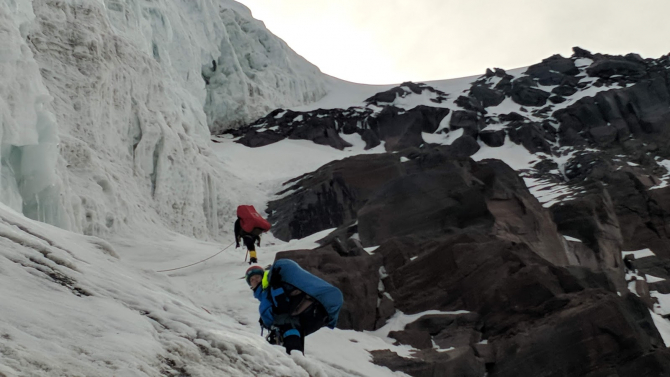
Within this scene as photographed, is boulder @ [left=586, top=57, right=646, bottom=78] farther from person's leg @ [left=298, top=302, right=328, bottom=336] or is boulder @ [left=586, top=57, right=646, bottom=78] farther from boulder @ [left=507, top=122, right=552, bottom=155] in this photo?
person's leg @ [left=298, top=302, right=328, bottom=336]

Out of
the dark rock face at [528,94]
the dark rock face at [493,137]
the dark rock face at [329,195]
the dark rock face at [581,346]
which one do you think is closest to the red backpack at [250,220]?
the dark rock face at [581,346]

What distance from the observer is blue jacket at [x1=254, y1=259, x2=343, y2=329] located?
20.4 feet

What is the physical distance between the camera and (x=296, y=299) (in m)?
6.35

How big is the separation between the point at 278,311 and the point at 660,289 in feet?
80.6

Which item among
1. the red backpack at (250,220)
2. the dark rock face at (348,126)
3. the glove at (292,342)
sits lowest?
the glove at (292,342)

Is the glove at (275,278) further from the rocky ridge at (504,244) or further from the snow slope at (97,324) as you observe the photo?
the rocky ridge at (504,244)

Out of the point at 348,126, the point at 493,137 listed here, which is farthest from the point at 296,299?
the point at 348,126

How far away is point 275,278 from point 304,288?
30 cm

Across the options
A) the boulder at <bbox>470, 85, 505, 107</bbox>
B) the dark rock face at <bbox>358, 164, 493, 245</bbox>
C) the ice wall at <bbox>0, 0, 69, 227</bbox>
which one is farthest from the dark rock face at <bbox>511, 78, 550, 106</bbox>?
the ice wall at <bbox>0, 0, 69, 227</bbox>

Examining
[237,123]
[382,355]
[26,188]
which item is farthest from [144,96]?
[237,123]

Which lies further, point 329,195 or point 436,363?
point 329,195

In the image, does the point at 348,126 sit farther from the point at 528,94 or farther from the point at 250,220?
the point at 250,220

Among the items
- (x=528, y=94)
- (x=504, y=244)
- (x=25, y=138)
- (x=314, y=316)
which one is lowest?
(x=504, y=244)

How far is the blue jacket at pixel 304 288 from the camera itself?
6230mm
